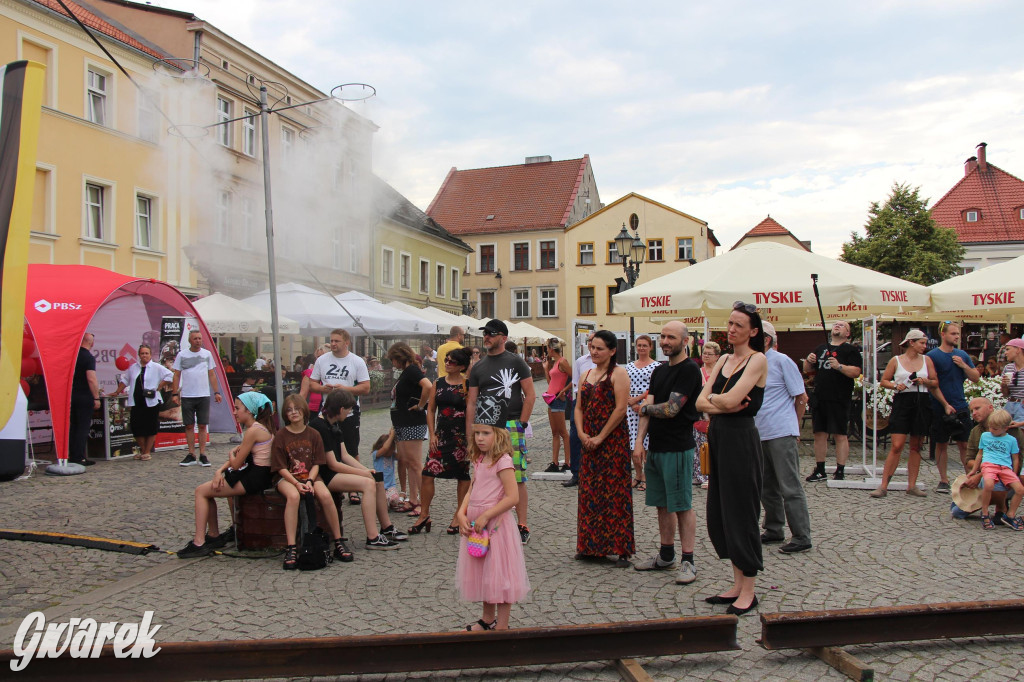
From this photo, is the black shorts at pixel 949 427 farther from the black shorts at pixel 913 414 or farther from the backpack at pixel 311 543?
the backpack at pixel 311 543

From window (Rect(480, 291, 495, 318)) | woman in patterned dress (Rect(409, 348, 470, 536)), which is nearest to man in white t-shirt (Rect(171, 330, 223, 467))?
woman in patterned dress (Rect(409, 348, 470, 536))

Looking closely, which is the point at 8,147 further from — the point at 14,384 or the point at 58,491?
the point at 58,491

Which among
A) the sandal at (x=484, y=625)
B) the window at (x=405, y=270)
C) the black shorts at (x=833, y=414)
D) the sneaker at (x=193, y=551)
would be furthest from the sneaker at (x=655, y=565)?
the window at (x=405, y=270)

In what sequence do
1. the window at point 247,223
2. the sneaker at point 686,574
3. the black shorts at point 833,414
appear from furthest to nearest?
the window at point 247,223 → the black shorts at point 833,414 → the sneaker at point 686,574

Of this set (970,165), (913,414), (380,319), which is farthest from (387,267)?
(970,165)

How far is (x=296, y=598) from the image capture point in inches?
183

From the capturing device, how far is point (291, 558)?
5324 mm

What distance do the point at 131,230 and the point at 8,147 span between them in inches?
695

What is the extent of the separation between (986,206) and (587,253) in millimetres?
27268

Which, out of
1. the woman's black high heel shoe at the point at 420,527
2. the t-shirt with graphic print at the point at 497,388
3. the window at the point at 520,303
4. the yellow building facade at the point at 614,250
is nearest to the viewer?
the t-shirt with graphic print at the point at 497,388

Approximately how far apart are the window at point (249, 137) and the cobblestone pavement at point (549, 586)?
1422cm

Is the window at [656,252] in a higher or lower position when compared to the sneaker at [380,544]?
higher

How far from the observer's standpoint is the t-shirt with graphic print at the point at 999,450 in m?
6.46

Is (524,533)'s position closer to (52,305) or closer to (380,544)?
(380,544)
